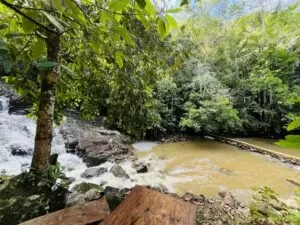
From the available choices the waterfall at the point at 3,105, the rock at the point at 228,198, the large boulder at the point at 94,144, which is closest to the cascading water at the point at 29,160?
the large boulder at the point at 94,144

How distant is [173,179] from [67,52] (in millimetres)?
3771

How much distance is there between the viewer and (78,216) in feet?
2.53

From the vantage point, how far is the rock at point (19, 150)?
5.62 metres

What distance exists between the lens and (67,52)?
2.45 metres

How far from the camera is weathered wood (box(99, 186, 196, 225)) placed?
0.63 metres

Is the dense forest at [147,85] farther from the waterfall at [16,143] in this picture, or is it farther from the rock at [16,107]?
the rock at [16,107]

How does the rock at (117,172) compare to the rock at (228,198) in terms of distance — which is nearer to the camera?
the rock at (228,198)

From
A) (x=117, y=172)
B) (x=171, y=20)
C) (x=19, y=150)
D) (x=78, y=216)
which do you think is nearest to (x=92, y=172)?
(x=117, y=172)

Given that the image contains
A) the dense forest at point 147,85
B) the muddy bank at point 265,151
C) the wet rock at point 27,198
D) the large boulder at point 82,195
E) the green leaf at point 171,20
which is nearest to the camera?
the green leaf at point 171,20

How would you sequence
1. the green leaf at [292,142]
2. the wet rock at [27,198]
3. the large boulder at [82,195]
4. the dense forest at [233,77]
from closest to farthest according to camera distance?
the green leaf at [292,142] < the wet rock at [27,198] < the large boulder at [82,195] < the dense forest at [233,77]

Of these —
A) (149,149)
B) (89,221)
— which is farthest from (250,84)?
(89,221)

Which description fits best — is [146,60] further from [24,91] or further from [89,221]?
[89,221]

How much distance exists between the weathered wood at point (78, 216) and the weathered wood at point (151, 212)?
113mm

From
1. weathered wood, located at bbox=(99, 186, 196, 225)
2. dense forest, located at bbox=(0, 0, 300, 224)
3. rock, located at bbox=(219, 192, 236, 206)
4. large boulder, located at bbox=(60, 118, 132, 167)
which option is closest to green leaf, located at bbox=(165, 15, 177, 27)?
dense forest, located at bbox=(0, 0, 300, 224)
